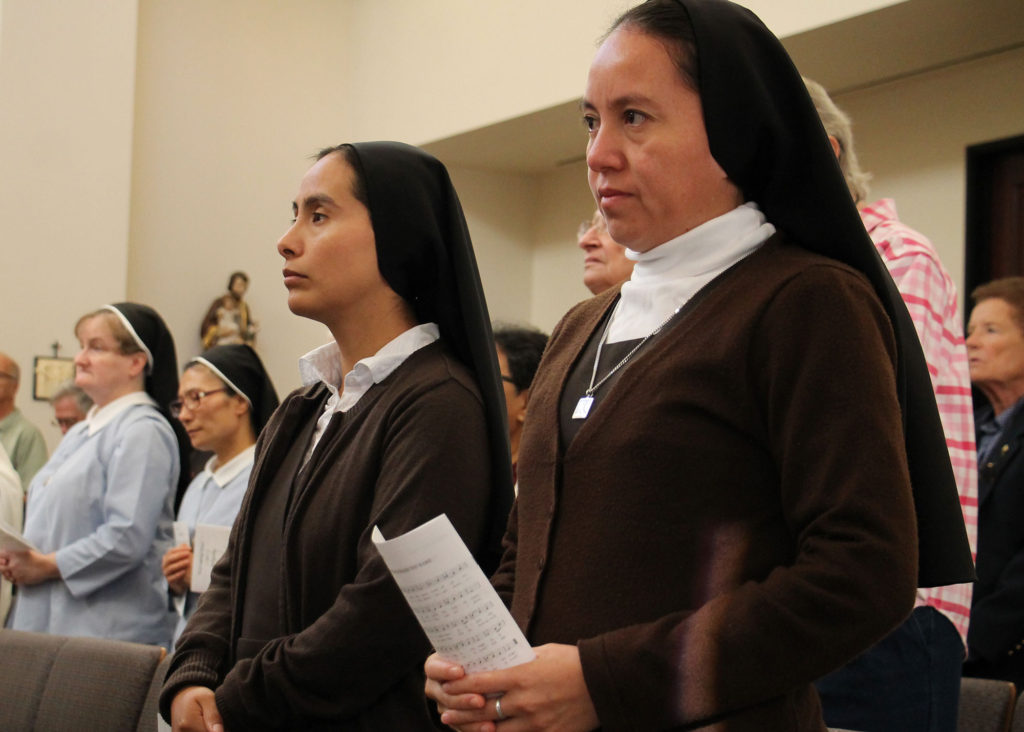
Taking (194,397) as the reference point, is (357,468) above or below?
above

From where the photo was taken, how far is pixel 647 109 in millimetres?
1581

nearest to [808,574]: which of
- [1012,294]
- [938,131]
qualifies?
[1012,294]

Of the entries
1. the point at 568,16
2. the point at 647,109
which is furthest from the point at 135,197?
the point at 647,109

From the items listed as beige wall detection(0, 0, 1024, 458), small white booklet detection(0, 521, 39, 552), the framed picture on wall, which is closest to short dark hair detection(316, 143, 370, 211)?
small white booklet detection(0, 521, 39, 552)

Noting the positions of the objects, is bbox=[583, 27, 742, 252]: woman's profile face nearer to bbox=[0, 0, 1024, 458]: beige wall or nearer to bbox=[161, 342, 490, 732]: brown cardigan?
bbox=[161, 342, 490, 732]: brown cardigan

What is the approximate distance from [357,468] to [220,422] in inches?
96.4

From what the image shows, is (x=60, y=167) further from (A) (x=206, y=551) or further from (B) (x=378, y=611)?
(B) (x=378, y=611)

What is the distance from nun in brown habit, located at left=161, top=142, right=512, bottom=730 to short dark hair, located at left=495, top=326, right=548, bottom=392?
1.29m

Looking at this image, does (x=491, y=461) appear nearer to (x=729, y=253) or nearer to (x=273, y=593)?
(x=273, y=593)

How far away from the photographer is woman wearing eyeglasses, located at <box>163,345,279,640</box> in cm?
436

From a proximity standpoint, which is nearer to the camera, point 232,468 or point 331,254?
point 331,254

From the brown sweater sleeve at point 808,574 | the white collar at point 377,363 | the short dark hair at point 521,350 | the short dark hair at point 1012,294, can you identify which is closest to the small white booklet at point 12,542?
the short dark hair at point 521,350

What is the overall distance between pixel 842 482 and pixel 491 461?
3.42 ft

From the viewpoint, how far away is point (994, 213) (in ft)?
21.8
